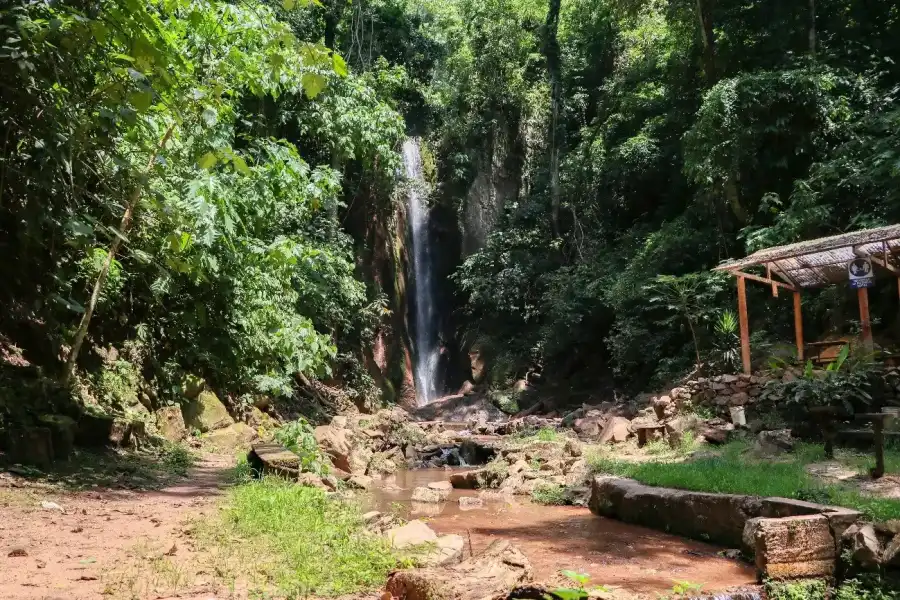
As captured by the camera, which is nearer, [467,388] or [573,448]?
[573,448]

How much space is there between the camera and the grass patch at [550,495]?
9570mm

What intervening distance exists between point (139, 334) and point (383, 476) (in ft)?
15.3

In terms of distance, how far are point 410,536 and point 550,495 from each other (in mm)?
5165

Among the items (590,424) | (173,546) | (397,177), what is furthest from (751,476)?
(397,177)

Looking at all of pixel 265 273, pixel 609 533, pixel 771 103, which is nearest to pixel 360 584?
pixel 609 533

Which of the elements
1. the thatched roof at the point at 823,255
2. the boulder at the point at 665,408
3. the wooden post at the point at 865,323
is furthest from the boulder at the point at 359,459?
the wooden post at the point at 865,323

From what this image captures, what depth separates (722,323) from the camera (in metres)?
15.0

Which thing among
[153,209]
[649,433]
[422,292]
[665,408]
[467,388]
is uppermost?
[422,292]

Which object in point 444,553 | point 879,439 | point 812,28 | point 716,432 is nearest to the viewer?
point 444,553

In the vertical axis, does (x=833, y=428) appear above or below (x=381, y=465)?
above

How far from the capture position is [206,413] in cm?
1190

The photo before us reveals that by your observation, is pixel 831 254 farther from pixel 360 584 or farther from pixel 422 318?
pixel 422 318

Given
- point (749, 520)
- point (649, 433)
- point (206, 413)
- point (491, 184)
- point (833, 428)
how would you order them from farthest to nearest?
point (491, 184) < point (649, 433) < point (206, 413) < point (833, 428) < point (749, 520)

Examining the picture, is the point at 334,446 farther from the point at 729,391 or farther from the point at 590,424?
the point at 729,391
